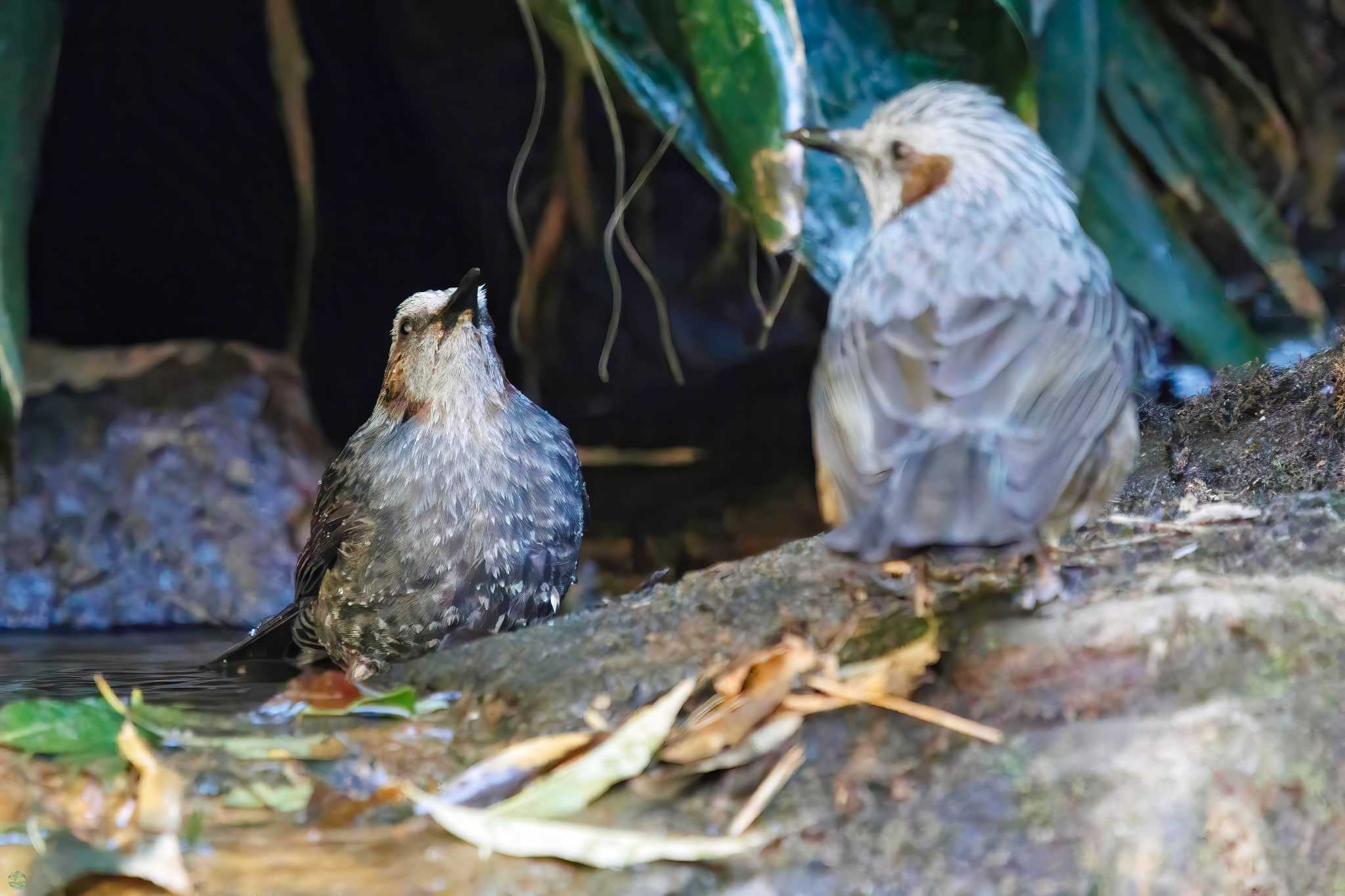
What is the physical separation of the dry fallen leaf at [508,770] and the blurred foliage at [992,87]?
2.16 m

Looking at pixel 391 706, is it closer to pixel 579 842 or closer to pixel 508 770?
pixel 508 770

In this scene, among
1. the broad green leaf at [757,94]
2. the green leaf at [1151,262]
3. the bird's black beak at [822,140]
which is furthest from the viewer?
the green leaf at [1151,262]

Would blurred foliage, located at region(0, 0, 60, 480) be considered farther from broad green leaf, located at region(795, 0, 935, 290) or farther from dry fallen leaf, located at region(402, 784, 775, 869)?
dry fallen leaf, located at region(402, 784, 775, 869)

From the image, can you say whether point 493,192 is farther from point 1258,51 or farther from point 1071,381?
point 1071,381

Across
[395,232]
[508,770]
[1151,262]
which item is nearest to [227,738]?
[508,770]

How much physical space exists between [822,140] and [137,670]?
6.99 ft

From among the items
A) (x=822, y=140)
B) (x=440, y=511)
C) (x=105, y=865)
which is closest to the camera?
(x=105, y=865)

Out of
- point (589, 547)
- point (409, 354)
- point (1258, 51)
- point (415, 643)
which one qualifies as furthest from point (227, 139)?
point (1258, 51)

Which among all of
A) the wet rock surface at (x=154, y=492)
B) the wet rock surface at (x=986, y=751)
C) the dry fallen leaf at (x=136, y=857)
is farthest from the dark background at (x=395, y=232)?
the dry fallen leaf at (x=136, y=857)

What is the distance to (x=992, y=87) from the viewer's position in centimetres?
398

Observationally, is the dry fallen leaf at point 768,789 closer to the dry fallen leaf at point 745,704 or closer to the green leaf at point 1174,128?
the dry fallen leaf at point 745,704

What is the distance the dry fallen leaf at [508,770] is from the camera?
1.71 metres

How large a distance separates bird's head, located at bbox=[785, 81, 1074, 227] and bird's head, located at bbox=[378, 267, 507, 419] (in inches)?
37.6

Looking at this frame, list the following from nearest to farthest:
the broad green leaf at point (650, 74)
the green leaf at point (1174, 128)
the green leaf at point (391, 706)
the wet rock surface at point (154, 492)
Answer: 1. the green leaf at point (391, 706)
2. the broad green leaf at point (650, 74)
3. the green leaf at point (1174, 128)
4. the wet rock surface at point (154, 492)
